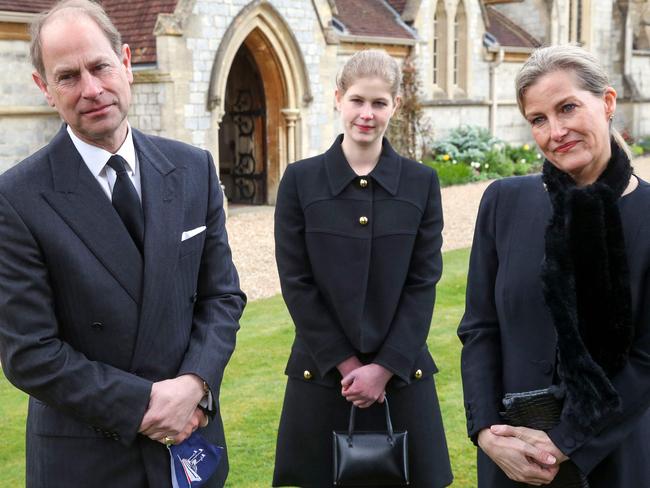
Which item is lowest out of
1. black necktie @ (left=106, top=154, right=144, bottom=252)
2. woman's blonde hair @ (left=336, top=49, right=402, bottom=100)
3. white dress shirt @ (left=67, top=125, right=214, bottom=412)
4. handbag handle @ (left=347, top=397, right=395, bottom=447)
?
handbag handle @ (left=347, top=397, right=395, bottom=447)

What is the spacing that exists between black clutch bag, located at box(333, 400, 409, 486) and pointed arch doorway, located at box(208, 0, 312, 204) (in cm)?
988

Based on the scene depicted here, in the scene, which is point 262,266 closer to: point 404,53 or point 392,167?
point 392,167

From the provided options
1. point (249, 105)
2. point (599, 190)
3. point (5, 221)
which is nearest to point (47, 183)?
point (5, 221)

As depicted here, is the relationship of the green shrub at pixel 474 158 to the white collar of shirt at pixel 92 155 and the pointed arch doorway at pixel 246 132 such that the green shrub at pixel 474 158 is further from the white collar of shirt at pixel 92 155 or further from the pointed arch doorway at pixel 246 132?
the white collar of shirt at pixel 92 155

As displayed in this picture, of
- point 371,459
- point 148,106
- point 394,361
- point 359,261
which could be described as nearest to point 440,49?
point 148,106

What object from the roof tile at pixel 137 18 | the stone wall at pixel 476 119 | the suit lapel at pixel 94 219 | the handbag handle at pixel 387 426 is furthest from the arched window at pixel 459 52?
the suit lapel at pixel 94 219

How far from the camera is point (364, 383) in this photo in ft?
9.59

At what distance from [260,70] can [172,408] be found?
1193 centimetres

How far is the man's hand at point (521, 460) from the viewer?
87.1 inches

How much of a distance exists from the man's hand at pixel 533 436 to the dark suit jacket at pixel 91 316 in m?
0.88

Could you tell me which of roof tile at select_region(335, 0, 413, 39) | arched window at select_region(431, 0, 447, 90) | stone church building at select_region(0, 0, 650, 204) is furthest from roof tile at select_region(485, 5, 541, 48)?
roof tile at select_region(335, 0, 413, 39)

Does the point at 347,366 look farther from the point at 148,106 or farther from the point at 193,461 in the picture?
the point at 148,106

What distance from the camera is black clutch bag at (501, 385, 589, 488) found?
2.20 meters

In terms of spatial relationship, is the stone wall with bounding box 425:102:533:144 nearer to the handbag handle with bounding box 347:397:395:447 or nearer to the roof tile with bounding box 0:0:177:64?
the roof tile with bounding box 0:0:177:64
